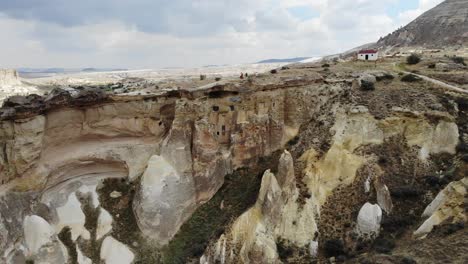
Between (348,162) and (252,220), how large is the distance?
9053mm

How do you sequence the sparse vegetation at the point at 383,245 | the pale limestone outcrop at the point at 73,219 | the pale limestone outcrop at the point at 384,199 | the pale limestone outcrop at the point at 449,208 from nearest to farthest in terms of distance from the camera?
the pale limestone outcrop at the point at 449,208, the sparse vegetation at the point at 383,245, the pale limestone outcrop at the point at 73,219, the pale limestone outcrop at the point at 384,199

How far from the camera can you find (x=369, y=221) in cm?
2994

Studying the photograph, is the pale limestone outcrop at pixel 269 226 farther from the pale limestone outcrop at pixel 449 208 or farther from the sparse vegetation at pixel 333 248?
the pale limestone outcrop at pixel 449 208

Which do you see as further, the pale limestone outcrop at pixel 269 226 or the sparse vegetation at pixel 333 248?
the sparse vegetation at pixel 333 248

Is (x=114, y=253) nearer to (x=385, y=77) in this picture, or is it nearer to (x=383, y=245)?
(x=383, y=245)

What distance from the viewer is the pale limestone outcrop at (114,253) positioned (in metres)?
29.7

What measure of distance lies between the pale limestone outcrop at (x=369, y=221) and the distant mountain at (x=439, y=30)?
84.7 m

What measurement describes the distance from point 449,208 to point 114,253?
2296 centimetres

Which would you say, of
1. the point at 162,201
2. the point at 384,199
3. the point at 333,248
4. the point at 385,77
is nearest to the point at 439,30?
the point at 385,77

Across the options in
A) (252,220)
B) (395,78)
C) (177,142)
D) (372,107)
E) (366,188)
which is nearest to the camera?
(252,220)

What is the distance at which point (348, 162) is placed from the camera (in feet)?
108

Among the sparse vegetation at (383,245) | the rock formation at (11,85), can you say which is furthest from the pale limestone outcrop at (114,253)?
the rock formation at (11,85)

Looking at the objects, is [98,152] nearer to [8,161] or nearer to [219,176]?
[8,161]

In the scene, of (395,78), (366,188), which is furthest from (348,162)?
(395,78)
